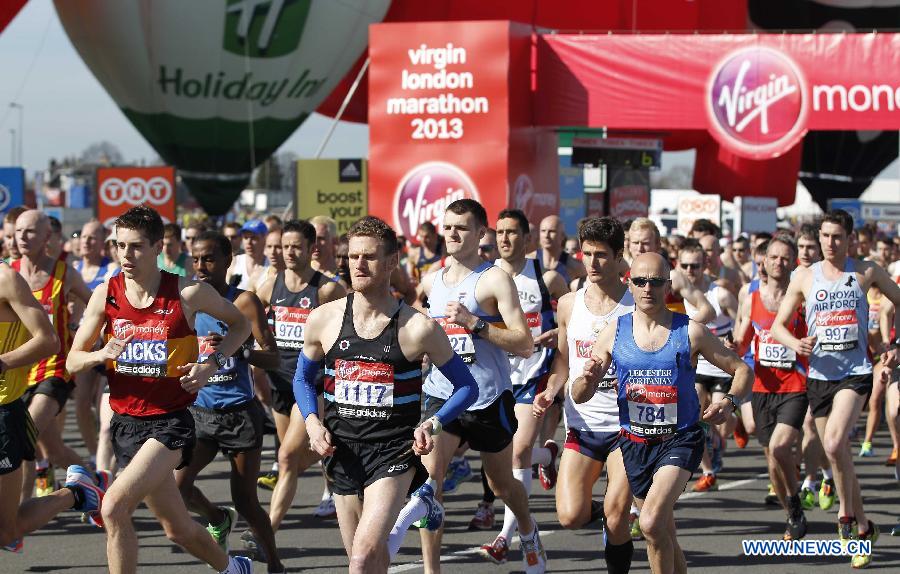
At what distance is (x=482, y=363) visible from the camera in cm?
793

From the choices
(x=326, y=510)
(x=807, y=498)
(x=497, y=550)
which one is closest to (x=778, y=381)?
(x=807, y=498)

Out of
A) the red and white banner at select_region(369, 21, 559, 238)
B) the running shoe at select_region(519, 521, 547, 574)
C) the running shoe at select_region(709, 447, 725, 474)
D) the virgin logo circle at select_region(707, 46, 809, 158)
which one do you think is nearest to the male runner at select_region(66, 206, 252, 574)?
the running shoe at select_region(519, 521, 547, 574)

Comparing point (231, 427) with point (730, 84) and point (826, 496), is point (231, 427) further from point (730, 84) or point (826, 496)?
point (730, 84)

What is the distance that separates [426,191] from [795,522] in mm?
13081

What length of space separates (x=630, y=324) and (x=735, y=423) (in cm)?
631

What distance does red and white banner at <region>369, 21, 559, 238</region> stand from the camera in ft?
70.8

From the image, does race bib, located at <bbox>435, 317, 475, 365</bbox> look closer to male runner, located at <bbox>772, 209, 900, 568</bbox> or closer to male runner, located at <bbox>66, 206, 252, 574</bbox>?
male runner, located at <bbox>66, 206, 252, 574</bbox>

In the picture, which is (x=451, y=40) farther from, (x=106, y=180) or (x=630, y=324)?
(x=630, y=324)

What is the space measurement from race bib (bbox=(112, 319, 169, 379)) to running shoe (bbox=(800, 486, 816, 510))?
5.31m

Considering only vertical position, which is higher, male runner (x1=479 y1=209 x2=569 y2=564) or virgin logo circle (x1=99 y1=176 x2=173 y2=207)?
virgin logo circle (x1=99 y1=176 x2=173 y2=207)

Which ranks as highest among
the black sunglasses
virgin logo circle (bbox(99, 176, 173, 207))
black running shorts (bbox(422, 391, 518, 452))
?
virgin logo circle (bbox(99, 176, 173, 207))

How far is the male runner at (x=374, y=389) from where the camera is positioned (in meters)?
6.10

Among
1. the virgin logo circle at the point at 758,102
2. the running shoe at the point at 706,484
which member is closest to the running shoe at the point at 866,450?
the running shoe at the point at 706,484

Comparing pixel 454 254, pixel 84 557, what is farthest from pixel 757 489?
pixel 84 557
